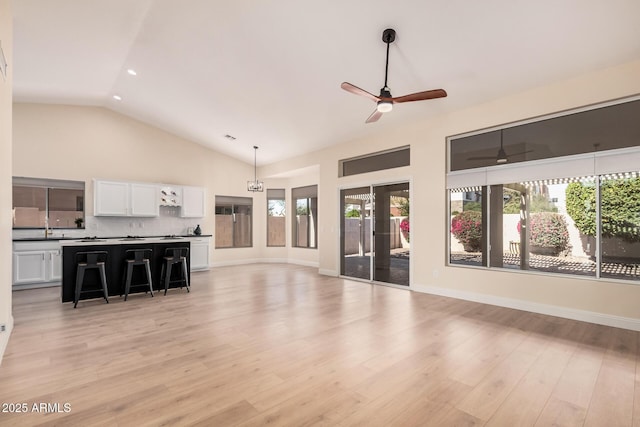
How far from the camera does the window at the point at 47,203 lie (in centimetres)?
659

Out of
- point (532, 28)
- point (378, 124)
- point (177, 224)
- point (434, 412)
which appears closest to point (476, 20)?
point (532, 28)

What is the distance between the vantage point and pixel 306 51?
14.5ft

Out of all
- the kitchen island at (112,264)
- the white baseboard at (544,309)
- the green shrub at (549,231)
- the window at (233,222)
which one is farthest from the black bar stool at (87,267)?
the green shrub at (549,231)

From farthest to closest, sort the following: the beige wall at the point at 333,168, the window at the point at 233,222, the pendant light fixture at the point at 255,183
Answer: the window at the point at 233,222
the pendant light fixture at the point at 255,183
the beige wall at the point at 333,168

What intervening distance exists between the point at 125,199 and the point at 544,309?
859 centimetres

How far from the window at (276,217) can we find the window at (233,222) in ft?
2.08

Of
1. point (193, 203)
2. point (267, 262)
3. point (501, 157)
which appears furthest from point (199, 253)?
point (501, 157)

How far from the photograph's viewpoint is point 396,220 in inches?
251

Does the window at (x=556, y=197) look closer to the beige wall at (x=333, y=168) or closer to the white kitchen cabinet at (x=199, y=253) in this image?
the beige wall at (x=333, y=168)

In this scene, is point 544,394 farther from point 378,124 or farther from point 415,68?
point 378,124

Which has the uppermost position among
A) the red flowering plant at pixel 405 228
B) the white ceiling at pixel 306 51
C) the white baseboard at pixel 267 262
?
the white ceiling at pixel 306 51

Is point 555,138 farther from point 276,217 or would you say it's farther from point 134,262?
point 276,217

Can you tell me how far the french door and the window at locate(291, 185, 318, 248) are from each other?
2.18m

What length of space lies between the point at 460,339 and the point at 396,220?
10.5ft
